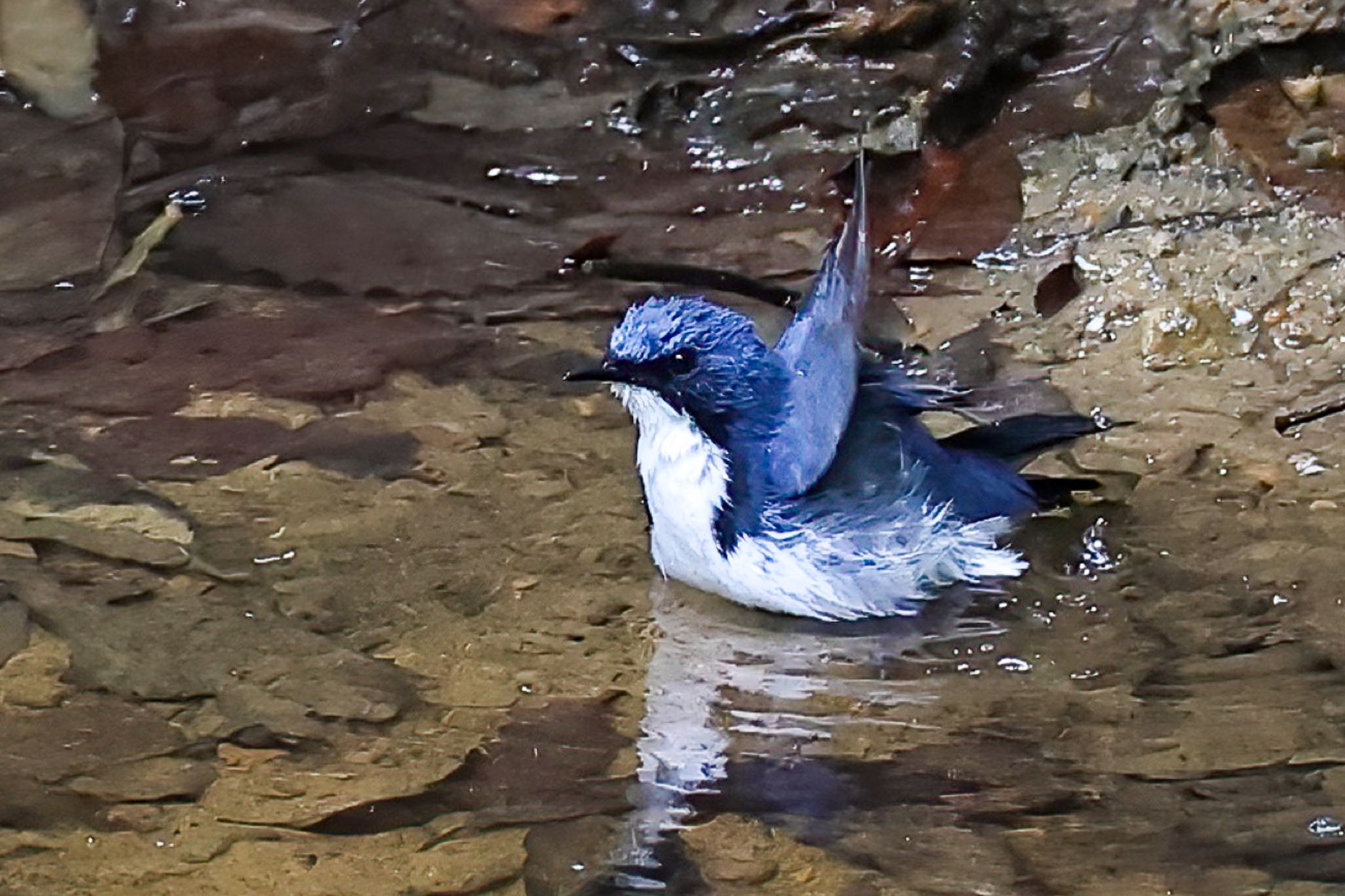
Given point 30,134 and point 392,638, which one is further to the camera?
point 30,134

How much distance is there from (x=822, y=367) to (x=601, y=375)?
22.9 inches

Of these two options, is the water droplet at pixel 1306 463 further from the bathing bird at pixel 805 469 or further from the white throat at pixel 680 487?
the white throat at pixel 680 487

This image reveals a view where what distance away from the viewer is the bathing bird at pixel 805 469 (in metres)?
4.20

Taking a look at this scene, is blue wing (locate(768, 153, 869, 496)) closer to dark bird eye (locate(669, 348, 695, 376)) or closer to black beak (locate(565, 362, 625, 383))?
dark bird eye (locate(669, 348, 695, 376))

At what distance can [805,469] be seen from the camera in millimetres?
4277

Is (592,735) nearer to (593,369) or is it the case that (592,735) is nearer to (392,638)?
(392,638)

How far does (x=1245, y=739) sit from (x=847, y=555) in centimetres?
108

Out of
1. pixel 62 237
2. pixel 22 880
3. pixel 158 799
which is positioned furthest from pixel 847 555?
pixel 62 237

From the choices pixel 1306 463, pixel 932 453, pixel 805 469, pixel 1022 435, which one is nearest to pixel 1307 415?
pixel 1306 463

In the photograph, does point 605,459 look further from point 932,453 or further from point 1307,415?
point 1307,415

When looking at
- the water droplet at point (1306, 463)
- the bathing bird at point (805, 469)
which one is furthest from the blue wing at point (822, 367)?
the water droplet at point (1306, 463)

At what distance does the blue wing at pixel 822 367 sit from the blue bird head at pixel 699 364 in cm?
6

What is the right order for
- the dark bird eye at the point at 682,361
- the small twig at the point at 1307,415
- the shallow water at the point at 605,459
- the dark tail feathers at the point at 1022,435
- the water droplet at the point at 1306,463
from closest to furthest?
the shallow water at the point at 605,459
the dark bird eye at the point at 682,361
the dark tail feathers at the point at 1022,435
the water droplet at the point at 1306,463
the small twig at the point at 1307,415

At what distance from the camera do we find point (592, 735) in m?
3.57
